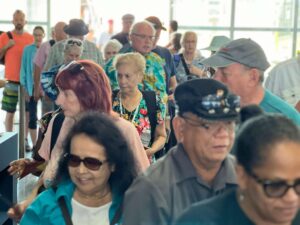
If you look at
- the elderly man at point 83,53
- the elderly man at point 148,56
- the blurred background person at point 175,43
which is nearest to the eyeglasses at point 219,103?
the elderly man at point 148,56

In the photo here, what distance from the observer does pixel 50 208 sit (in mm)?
2684

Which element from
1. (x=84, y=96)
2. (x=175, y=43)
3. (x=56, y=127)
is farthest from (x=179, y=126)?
(x=175, y=43)

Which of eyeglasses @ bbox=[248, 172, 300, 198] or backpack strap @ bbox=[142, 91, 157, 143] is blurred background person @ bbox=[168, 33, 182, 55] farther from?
eyeglasses @ bbox=[248, 172, 300, 198]

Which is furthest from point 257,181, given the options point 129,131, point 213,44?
point 213,44

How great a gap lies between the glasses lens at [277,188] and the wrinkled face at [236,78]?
167 cm

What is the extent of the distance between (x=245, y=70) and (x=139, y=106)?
46.8 inches

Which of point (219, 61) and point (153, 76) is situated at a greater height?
point (219, 61)

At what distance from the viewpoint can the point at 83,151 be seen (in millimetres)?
2619

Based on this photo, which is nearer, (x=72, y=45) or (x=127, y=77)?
(x=127, y=77)

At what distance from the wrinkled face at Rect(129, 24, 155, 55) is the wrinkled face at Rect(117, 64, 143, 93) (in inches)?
47.6

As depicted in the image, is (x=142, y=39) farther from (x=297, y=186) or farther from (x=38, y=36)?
(x=297, y=186)

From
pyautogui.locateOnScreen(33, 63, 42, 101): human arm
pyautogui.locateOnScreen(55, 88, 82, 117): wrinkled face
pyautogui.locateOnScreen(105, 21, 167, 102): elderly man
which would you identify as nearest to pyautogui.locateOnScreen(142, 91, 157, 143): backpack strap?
pyautogui.locateOnScreen(105, 21, 167, 102): elderly man

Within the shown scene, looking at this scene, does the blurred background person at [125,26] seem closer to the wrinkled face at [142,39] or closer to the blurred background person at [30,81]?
the blurred background person at [30,81]

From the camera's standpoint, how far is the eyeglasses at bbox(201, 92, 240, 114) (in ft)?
7.44
